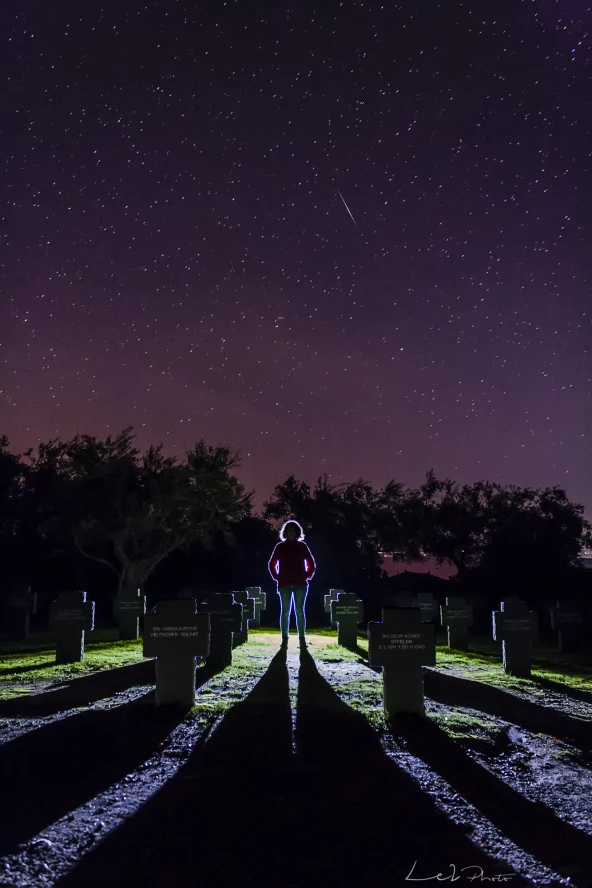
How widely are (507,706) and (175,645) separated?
3663mm

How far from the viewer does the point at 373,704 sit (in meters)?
7.43

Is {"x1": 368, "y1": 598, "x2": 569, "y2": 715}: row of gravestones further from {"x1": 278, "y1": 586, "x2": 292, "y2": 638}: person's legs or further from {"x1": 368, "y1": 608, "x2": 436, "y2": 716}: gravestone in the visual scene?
{"x1": 278, "y1": 586, "x2": 292, "y2": 638}: person's legs

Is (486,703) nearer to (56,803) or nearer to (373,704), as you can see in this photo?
(373,704)

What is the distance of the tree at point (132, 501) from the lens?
3350 cm

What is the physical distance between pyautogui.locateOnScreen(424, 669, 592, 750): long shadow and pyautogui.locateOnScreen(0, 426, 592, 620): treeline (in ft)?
83.5

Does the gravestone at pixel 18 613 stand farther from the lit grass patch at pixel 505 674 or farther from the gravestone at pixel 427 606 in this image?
the lit grass patch at pixel 505 674

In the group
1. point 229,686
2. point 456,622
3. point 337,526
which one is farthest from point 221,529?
point 229,686

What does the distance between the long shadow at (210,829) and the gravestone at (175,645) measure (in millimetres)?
1739

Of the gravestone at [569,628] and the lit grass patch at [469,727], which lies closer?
the lit grass patch at [469,727]

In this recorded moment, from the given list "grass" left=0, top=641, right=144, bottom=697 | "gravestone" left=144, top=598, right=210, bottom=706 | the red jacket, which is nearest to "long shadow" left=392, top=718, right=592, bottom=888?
"gravestone" left=144, top=598, right=210, bottom=706

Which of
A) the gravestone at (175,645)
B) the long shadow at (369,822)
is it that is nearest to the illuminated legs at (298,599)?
the gravestone at (175,645)

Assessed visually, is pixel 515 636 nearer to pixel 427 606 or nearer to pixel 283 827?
pixel 283 827

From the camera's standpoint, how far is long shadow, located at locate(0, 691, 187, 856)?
13.1 feet

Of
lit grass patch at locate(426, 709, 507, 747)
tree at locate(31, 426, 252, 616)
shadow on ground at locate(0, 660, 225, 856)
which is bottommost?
lit grass patch at locate(426, 709, 507, 747)
